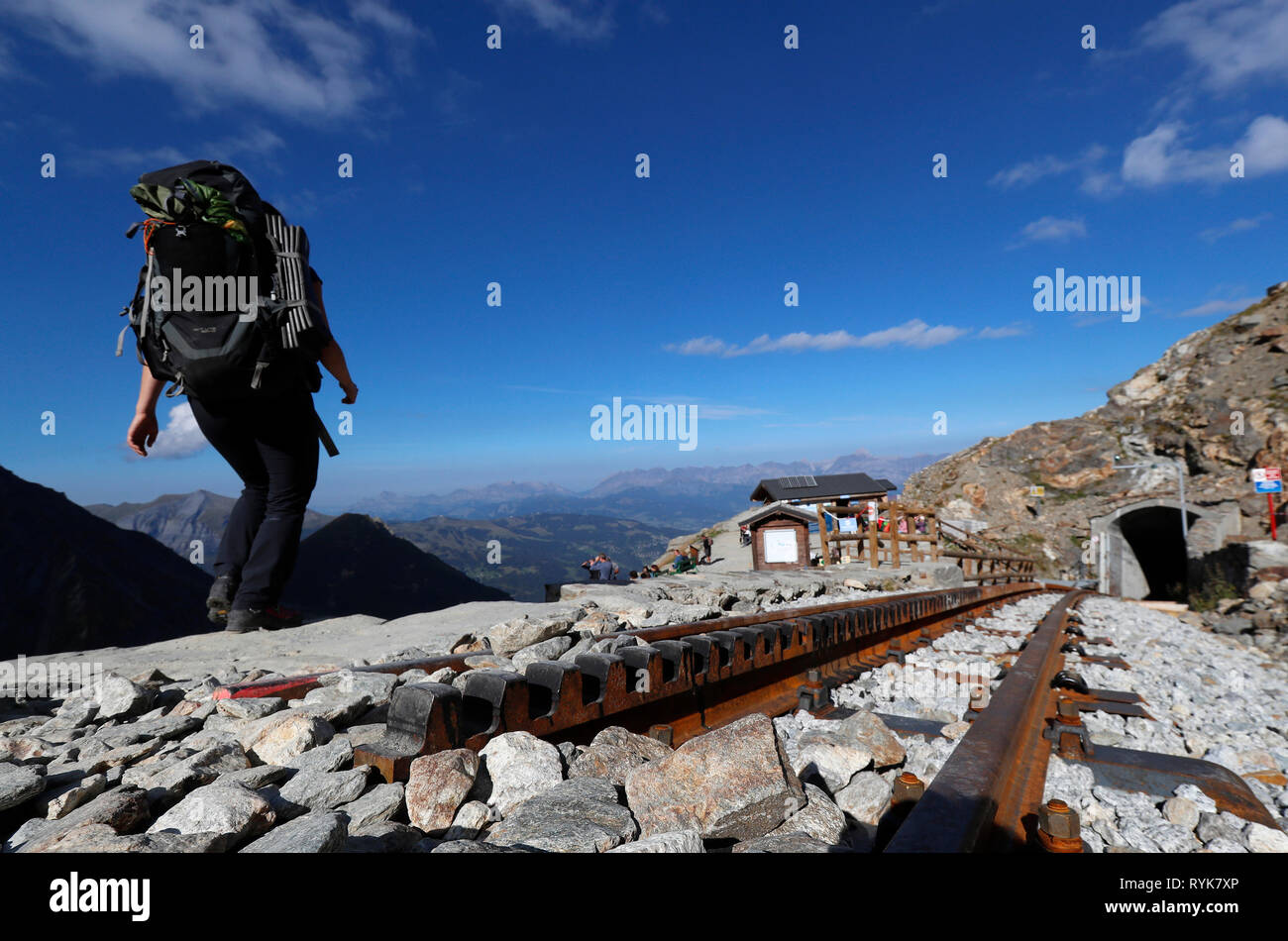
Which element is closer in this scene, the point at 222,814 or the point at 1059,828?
the point at 222,814

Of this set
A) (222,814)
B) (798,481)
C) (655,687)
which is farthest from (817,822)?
(798,481)

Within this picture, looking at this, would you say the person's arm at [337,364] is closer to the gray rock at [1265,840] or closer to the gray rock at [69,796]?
the gray rock at [69,796]

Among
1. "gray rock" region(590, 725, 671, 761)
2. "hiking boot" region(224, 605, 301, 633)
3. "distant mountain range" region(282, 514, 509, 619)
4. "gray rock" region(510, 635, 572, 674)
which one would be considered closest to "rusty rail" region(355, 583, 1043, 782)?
"gray rock" region(590, 725, 671, 761)

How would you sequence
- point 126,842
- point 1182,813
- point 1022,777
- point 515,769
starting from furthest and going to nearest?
point 1022,777 → point 1182,813 → point 515,769 → point 126,842

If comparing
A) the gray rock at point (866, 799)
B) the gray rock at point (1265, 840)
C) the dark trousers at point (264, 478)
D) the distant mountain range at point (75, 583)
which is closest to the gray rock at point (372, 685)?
the gray rock at point (866, 799)

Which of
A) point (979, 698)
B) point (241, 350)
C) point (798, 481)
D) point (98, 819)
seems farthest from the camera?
point (798, 481)

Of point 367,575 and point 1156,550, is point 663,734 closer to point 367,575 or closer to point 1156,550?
point 367,575

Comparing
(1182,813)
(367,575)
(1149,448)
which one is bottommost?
(367,575)
